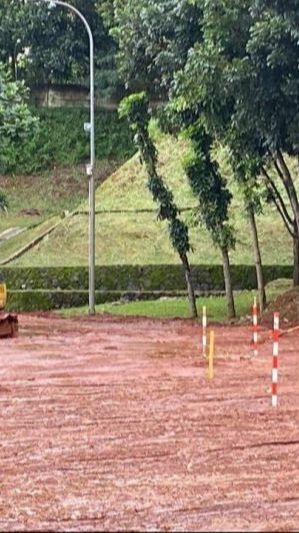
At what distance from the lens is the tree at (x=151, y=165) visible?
31.0 metres

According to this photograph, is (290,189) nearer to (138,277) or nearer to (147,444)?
(138,277)

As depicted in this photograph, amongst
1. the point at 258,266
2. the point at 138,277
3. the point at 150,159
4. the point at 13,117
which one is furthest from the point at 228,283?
the point at 13,117

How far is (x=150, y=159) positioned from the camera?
3155cm

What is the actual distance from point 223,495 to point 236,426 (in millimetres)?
3310

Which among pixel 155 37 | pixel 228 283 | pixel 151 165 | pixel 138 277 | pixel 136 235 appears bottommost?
pixel 138 277

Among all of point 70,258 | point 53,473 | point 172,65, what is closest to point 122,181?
point 70,258

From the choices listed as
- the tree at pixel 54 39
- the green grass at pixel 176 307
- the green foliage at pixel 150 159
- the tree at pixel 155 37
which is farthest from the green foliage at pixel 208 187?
the tree at pixel 54 39

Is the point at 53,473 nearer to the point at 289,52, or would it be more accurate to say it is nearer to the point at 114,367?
the point at 114,367

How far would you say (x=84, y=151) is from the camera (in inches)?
2362

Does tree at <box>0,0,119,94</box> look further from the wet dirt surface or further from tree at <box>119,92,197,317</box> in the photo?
the wet dirt surface

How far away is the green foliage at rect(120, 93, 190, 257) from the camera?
3105 centimetres

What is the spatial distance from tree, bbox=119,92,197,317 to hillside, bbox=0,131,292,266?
20.6ft

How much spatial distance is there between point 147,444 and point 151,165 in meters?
21.7

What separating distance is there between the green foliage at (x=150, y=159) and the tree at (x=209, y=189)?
1184 mm
